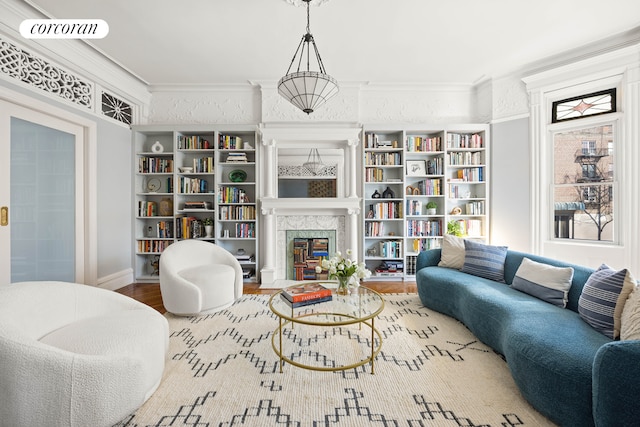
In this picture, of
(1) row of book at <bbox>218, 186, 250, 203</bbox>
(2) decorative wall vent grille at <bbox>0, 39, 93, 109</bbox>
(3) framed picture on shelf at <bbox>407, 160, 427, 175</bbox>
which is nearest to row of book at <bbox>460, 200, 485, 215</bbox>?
(3) framed picture on shelf at <bbox>407, 160, 427, 175</bbox>

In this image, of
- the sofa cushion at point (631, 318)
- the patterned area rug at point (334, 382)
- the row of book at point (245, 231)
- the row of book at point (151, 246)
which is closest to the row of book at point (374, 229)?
the row of book at point (245, 231)

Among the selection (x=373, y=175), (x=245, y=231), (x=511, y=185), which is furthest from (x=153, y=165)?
(x=511, y=185)

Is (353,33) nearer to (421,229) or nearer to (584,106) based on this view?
(421,229)

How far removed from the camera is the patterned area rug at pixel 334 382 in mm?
1527

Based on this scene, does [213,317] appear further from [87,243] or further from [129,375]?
[87,243]

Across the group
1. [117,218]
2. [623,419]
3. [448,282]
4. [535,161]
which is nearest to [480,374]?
[623,419]

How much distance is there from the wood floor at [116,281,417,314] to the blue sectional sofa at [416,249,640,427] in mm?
1179

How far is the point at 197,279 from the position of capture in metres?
2.88

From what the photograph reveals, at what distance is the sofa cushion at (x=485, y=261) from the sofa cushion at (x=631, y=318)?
1.29 m

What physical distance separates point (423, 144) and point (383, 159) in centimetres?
66

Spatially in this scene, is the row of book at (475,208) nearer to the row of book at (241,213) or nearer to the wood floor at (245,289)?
the wood floor at (245,289)

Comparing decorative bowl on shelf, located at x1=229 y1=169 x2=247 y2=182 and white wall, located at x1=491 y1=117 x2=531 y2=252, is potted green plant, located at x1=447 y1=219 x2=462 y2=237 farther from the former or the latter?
decorative bowl on shelf, located at x1=229 y1=169 x2=247 y2=182

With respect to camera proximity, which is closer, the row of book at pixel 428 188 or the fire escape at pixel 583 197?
the fire escape at pixel 583 197

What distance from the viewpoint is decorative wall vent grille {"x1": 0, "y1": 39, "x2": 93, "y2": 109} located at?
105 inches
